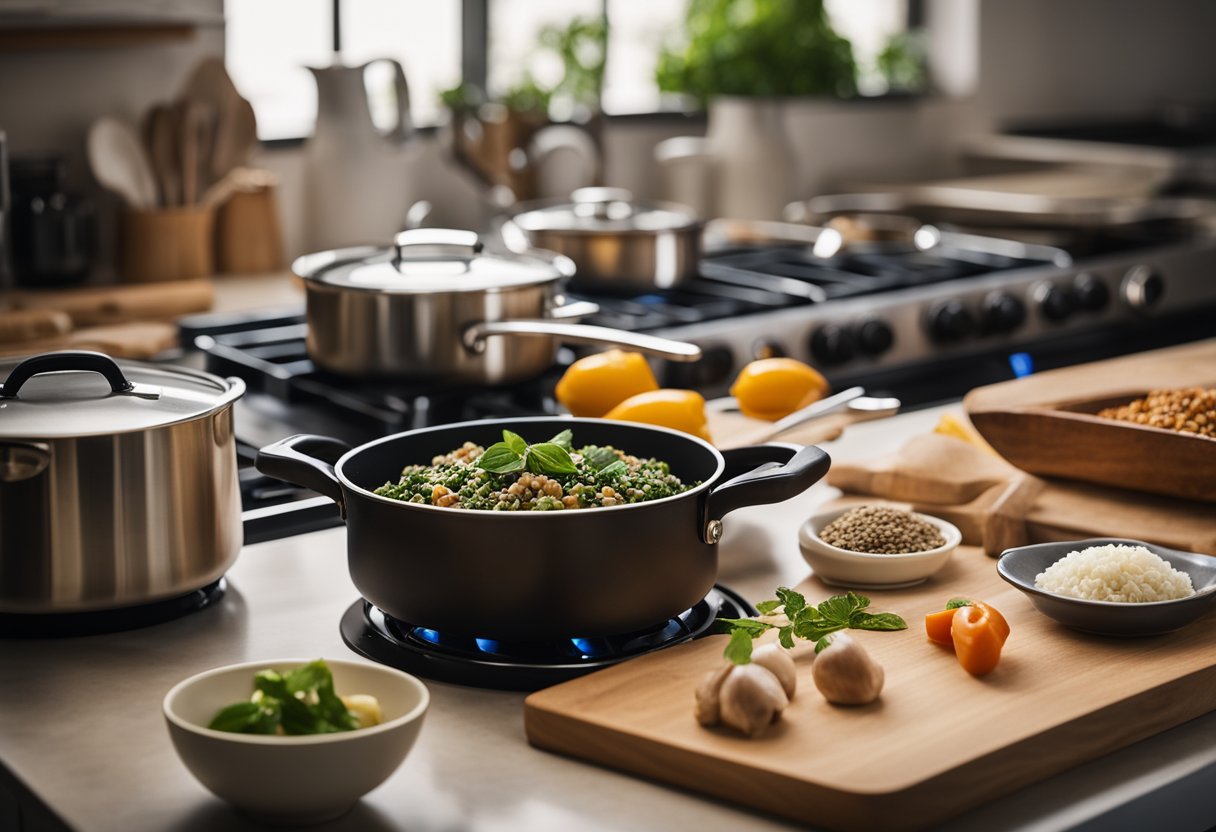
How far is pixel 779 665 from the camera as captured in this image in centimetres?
89

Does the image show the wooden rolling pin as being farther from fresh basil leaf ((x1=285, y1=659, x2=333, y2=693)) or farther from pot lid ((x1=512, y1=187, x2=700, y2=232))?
fresh basil leaf ((x1=285, y1=659, x2=333, y2=693))

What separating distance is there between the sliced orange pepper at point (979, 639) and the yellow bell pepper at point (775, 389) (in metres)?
0.55

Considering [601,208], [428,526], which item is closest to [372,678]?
[428,526]

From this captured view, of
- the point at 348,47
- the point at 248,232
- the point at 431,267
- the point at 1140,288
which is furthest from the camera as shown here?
the point at 348,47

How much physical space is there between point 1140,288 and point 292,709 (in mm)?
2154

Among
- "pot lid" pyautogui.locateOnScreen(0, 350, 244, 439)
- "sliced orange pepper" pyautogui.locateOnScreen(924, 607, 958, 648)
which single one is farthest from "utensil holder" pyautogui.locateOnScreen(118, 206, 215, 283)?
"sliced orange pepper" pyautogui.locateOnScreen(924, 607, 958, 648)

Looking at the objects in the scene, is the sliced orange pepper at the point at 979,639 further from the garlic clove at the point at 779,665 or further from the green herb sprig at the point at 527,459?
the green herb sprig at the point at 527,459

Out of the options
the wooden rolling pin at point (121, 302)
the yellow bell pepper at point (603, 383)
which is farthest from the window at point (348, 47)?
the yellow bell pepper at point (603, 383)

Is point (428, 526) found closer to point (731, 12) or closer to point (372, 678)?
point (372, 678)

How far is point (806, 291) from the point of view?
2.24 m

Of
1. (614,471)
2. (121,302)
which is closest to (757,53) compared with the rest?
(121,302)

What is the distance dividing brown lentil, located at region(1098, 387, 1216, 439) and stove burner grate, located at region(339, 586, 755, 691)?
45 cm

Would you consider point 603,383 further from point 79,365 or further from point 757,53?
point 757,53

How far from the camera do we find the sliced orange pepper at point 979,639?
3.07 feet
